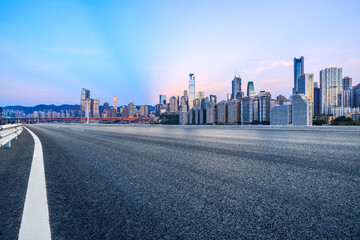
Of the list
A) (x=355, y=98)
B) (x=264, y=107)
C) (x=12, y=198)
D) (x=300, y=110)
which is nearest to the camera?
(x=12, y=198)

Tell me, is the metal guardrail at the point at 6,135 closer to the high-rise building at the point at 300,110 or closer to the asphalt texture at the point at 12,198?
the asphalt texture at the point at 12,198

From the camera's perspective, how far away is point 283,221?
1710 millimetres

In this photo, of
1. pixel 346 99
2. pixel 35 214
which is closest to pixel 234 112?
pixel 346 99

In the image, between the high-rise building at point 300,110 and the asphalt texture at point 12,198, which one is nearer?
the asphalt texture at point 12,198

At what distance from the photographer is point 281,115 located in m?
98.1

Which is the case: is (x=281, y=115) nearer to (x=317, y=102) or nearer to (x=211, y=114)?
(x=211, y=114)

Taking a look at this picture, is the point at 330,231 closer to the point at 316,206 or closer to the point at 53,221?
the point at 316,206

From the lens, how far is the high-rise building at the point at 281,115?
93.7 meters

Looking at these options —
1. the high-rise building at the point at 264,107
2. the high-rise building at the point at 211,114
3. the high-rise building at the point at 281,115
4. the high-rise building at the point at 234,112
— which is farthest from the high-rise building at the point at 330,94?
the high-rise building at the point at 211,114

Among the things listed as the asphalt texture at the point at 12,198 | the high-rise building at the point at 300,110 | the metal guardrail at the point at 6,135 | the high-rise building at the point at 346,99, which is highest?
the high-rise building at the point at 346,99

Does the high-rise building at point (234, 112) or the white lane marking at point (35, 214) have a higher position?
the high-rise building at point (234, 112)

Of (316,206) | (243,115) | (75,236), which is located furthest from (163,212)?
(243,115)

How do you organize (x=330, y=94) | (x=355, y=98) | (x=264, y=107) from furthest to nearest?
1. (x=330, y=94)
2. (x=355, y=98)
3. (x=264, y=107)

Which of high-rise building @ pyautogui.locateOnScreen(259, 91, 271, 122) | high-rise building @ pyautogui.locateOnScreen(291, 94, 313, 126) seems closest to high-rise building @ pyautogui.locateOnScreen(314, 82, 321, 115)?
high-rise building @ pyautogui.locateOnScreen(259, 91, 271, 122)
